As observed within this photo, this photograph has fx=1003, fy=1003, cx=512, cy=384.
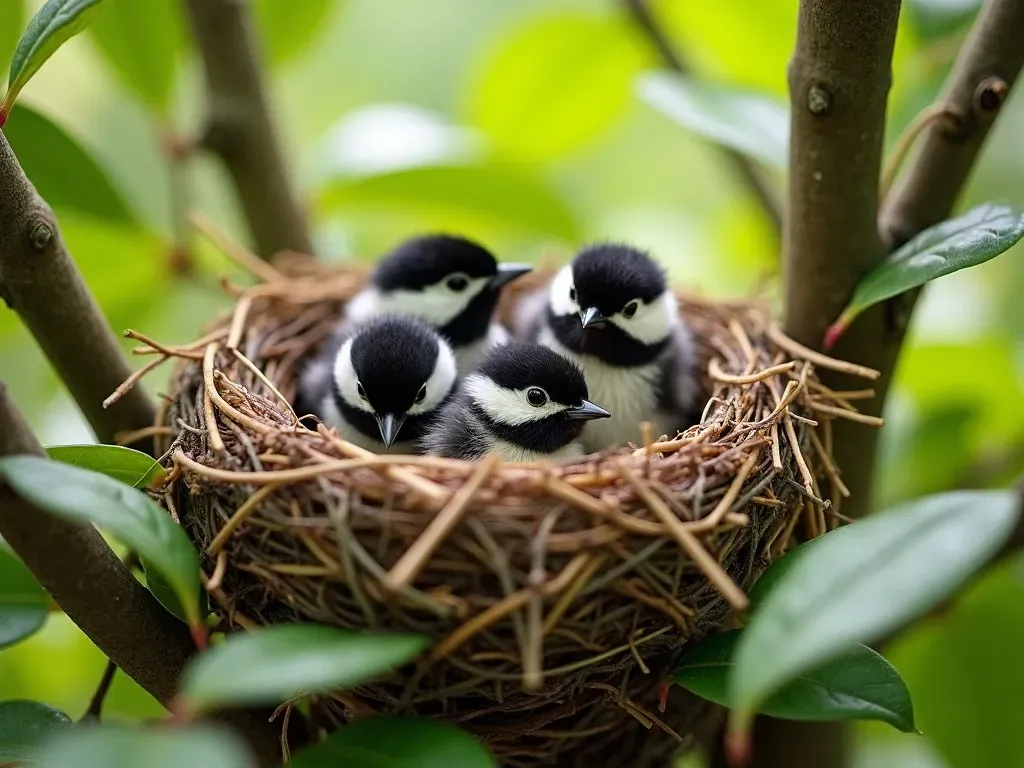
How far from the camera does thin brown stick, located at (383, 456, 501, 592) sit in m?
1.24

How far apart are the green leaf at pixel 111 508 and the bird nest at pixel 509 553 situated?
19 centimetres

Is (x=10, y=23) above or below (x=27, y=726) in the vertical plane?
above

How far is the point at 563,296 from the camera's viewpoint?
2.33m

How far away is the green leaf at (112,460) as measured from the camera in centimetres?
143

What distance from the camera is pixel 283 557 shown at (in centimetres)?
140

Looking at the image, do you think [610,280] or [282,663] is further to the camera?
Result: [610,280]

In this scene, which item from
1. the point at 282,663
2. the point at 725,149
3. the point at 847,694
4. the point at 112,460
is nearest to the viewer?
the point at 282,663

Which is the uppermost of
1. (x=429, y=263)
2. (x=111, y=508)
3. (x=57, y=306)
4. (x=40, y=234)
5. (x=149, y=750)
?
(x=40, y=234)

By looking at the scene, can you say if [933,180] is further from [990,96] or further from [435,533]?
[435,533]

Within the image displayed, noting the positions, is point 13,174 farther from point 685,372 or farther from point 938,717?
point 938,717

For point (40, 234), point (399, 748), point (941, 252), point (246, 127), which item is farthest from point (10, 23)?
point (941, 252)

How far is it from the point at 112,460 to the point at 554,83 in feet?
5.72

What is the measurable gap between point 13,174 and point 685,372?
143 cm

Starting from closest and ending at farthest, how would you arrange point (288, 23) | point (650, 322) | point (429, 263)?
point (650, 322) → point (429, 263) → point (288, 23)
